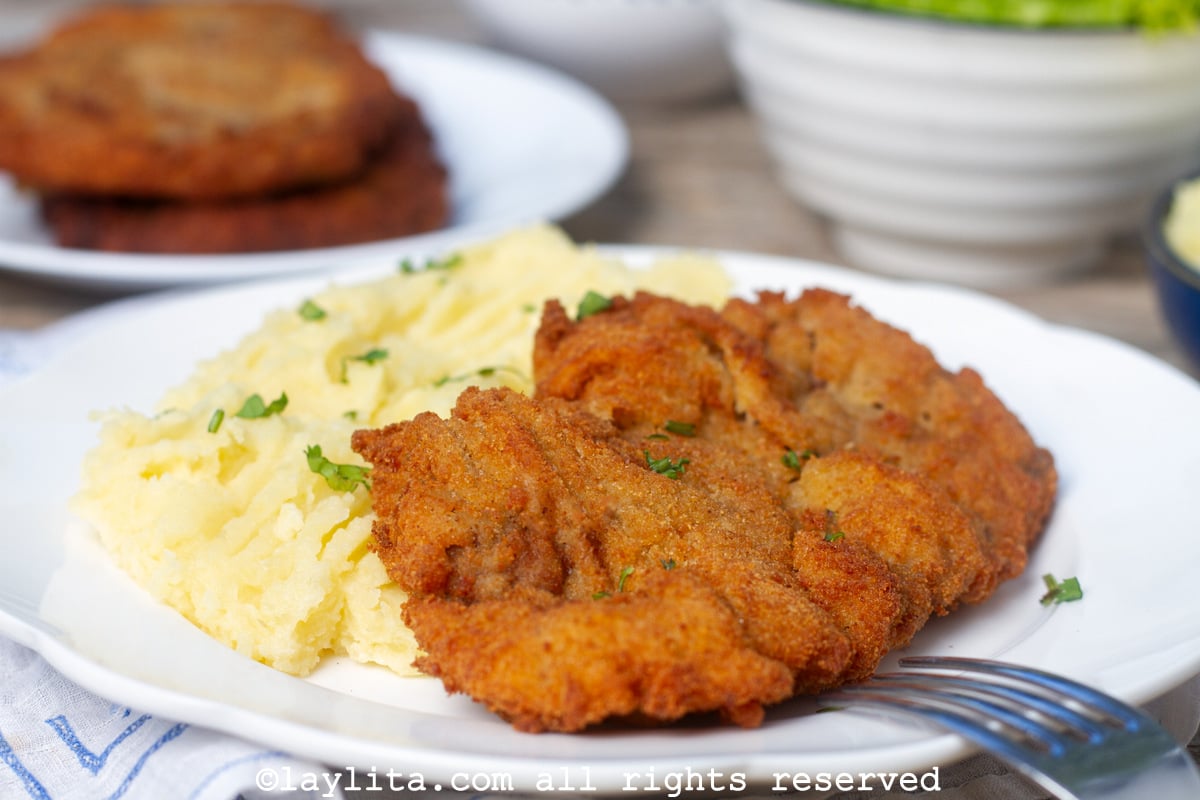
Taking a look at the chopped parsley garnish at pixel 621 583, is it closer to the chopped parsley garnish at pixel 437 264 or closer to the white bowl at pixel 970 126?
the chopped parsley garnish at pixel 437 264

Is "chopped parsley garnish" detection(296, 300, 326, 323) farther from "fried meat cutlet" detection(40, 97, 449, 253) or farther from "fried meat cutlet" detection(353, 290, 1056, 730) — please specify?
"fried meat cutlet" detection(40, 97, 449, 253)

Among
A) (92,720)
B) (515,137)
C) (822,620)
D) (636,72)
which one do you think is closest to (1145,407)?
(822,620)

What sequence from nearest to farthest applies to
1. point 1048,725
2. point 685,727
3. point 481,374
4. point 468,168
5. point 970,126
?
point 1048,725
point 685,727
point 481,374
point 970,126
point 468,168

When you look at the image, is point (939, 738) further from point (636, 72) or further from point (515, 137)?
point (636, 72)

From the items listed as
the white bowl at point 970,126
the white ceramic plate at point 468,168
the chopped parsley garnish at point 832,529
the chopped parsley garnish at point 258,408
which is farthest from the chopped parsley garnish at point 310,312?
the white bowl at point 970,126

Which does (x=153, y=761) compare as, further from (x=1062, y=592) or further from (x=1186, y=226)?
(x=1186, y=226)

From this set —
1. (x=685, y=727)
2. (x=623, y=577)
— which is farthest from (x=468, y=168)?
(x=685, y=727)
